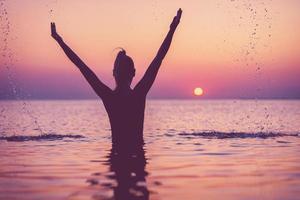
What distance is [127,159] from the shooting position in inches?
404

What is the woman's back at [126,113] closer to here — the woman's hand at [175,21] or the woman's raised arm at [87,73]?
the woman's raised arm at [87,73]

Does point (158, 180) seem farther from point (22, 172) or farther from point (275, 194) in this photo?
point (22, 172)

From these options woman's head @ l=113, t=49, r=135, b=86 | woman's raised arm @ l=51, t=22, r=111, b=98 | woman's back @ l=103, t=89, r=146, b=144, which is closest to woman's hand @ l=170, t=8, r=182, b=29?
woman's head @ l=113, t=49, r=135, b=86

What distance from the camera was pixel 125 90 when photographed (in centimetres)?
918

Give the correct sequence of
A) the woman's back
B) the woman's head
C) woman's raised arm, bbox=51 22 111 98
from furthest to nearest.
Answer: the woman's back < the woman's head < woman's raised arm, bbox=51 22 111 98

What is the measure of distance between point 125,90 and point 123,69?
38 centimetres

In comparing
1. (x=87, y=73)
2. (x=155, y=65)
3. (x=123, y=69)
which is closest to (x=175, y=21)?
(x=155, y=65)

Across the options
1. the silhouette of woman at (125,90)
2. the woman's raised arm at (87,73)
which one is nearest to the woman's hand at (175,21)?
the silhouette of woman at (125,90)

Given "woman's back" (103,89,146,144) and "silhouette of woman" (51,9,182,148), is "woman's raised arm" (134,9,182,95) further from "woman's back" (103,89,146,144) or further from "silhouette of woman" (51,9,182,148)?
"woman's back" (103,89,146,144)

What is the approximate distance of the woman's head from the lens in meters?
9.08

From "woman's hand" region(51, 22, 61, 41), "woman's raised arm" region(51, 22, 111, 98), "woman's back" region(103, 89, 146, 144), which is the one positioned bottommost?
"woman's back" region(103, 89, 146, 144)

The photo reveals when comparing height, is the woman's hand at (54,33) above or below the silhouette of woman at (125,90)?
above

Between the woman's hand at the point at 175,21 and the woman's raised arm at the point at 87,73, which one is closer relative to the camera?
the woman's raised arm at the point at 87,73

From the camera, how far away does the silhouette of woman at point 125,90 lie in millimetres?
8945
